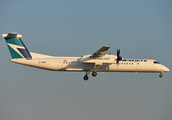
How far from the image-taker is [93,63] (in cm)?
3200

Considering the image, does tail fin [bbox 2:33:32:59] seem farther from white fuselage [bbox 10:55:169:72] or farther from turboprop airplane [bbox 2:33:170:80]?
white fuselage [bbox 10:55:169:72]

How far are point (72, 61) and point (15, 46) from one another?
722cm

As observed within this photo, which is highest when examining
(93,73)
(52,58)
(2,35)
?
(2,35)

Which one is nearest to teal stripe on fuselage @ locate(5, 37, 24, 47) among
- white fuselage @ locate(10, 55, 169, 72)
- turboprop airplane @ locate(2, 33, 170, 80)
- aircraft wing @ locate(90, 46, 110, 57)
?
turboprop airplane @ locate(2, 33, 170, 80)

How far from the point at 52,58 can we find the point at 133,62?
10.5 meters

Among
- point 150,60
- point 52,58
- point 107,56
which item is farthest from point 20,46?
point 150,60

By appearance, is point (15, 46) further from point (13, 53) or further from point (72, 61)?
point (72, 61)

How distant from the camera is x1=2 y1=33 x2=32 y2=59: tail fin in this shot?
3118 centimetres

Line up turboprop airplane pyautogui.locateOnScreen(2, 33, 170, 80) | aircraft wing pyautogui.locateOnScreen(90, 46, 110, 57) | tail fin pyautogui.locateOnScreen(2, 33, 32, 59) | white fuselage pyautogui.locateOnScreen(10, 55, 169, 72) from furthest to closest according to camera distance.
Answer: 1. white fuselage pyautogui.locateOnScreen(10, 55, 169, 72)
2. tail fin pyautogui.locateOnScreen(2, 33, 32, 59)
3. turboprop airplane pyautogui.locateOnScreen(2, 33, 170, 80)
4. aircraft wing pyautogui.locateOnScreen(90, 46, 110, 57)

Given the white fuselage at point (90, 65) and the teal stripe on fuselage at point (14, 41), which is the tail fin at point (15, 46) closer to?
the teal stripe on fuselage at point (14, 41)

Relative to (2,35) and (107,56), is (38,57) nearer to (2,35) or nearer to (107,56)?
(2,35)

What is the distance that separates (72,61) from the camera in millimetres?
31969

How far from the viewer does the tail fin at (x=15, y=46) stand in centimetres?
3118

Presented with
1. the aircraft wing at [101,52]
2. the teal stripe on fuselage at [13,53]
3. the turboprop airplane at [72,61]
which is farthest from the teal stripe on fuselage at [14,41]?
the aircraft wing at [101,52]
